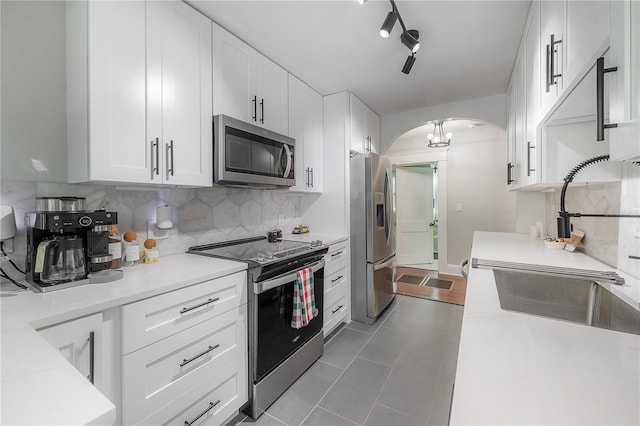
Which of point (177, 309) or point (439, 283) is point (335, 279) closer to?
point (177, 309)

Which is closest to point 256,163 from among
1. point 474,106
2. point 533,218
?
point 474,106

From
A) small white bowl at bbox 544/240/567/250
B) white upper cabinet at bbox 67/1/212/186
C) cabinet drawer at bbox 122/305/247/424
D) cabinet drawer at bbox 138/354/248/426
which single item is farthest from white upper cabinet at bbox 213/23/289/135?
small white bowl at bbox 544/240/567/250

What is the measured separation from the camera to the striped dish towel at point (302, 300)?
1.83m

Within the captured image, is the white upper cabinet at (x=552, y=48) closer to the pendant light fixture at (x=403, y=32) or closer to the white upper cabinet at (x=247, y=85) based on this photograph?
the pendant light fixture at (x=403, y=32)

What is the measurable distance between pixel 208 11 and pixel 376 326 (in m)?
2.96

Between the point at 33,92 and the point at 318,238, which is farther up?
the point at 33,92

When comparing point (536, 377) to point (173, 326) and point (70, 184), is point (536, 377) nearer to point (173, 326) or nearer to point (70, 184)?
point (173, 326)

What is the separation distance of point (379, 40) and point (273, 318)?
210 cm

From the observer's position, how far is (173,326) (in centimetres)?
122

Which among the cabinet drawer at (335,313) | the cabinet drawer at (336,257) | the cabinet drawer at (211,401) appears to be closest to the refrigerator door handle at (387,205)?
the cabinet drawer at (336,257)

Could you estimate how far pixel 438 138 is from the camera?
432cm

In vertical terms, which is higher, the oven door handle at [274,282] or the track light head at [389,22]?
the track light head at [389,22]

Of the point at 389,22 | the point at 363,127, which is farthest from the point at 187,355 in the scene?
the point at 363,127

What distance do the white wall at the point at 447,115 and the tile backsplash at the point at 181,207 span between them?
177cm
